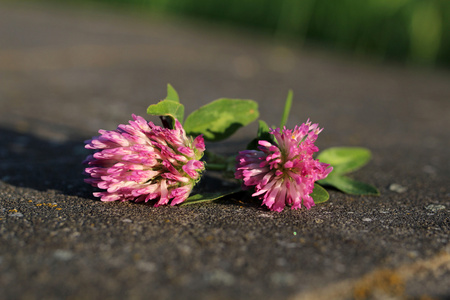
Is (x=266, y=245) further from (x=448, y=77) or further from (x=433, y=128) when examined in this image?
(x=448, y=77)

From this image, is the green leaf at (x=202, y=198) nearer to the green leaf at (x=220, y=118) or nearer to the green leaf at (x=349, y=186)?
the green leaf at (x=220, y=118)

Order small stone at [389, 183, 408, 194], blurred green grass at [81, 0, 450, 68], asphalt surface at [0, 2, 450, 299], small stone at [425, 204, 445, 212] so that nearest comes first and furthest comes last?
asphalt surface at [0, 2, 450, 299], small stone at [425, 204, 445, 212], small stone at [389, 183, 408, 194], blurred green grass at [81, 0, 450, 68]

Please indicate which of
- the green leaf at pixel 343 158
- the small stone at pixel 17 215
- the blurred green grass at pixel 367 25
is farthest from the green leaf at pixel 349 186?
the blurred green grass at pixel 367 25

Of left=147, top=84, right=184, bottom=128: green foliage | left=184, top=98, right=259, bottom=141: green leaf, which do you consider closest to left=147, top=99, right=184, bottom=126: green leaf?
left=147, top=84, right=184, bottom=128: green foliage

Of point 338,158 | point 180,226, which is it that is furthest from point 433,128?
point 180,226

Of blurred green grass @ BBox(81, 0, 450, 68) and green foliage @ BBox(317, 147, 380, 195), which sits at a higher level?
blurred green grass @ BBox(81, 0, 450, 68)

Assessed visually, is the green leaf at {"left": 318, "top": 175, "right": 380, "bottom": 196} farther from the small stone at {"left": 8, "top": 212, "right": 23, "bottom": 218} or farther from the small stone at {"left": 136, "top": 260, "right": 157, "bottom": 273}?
the small stone at {"left": 8, "top": 212, "right": 23, "bottom": 218}

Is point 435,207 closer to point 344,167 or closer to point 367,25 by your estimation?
point 344,167
